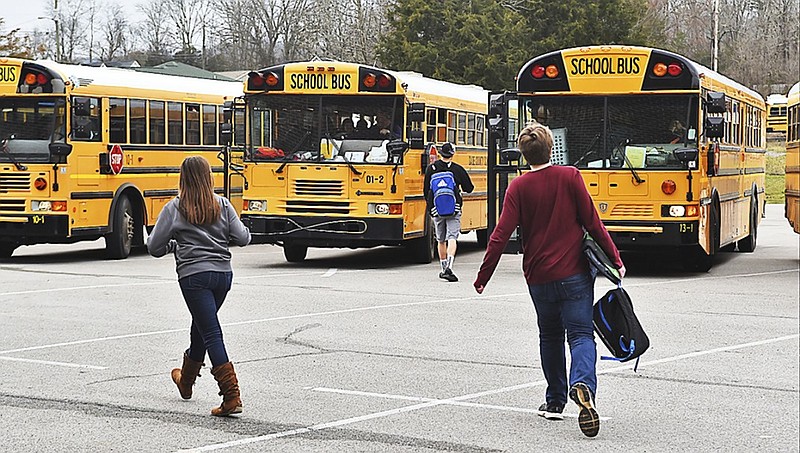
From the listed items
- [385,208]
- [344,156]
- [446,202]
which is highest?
[344,156]

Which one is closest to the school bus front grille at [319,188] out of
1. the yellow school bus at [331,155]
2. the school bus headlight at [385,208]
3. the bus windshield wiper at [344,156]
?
the yellow school bus at [331,155]

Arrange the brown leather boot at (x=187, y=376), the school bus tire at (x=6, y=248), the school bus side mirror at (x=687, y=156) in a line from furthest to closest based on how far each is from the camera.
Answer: the school bus tire at (x=6, y=248) < the school bus side mirror at (x=687, y=156) < the brown leather boot at (x=187, y=376)

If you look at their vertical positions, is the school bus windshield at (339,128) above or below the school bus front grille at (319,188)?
above

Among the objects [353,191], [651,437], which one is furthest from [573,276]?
[353,191]

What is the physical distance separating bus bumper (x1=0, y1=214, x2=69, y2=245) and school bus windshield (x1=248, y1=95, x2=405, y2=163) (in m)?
2.94

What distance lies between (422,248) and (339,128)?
2.28 meters

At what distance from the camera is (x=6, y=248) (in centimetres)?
2030

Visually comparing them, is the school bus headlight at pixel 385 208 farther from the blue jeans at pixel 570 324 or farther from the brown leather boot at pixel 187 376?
the blue jeans at pixel 570 324

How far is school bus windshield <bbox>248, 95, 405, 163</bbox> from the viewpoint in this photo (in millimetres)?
18250

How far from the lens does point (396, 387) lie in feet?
28.8

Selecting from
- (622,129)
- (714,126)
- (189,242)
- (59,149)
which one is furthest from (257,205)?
(189,242)

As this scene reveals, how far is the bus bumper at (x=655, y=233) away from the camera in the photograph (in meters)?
16.5

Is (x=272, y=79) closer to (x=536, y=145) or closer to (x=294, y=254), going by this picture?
(x=294, y=254)

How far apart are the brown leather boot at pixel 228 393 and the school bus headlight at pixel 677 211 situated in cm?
979
